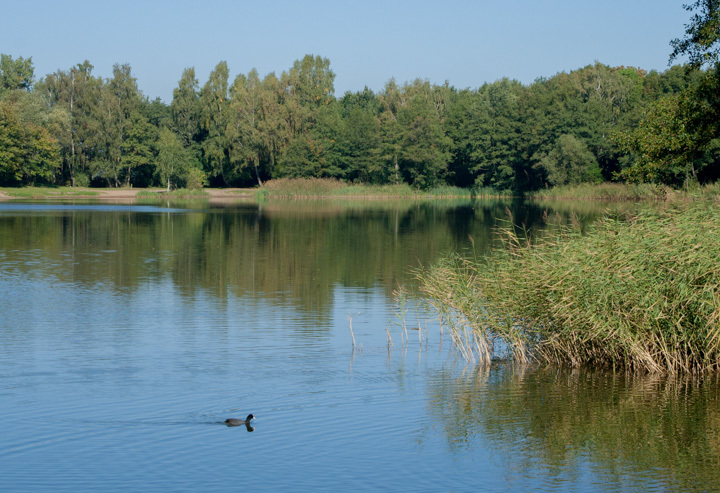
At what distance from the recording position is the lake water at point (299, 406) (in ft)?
31.0

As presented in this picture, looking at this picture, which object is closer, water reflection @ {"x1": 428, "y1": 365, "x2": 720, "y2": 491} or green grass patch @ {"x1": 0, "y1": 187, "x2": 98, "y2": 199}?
water reflection @ {"x1": 428, "y1": 365, "x2": 720, "y2": 491}

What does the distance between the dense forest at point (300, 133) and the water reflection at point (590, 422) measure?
77.2 metres

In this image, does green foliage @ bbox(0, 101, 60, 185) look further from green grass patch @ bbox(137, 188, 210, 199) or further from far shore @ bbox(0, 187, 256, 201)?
green grass patch @ bbox(137, 188, 210, 199)

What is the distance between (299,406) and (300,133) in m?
94.2

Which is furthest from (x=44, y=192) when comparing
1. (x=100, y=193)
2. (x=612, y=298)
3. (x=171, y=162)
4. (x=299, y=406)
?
(x=612, y=298)

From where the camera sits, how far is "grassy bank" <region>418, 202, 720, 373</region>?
13117 mm

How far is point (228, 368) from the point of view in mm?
14508

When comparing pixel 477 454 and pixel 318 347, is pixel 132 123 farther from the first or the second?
pixel 477 454

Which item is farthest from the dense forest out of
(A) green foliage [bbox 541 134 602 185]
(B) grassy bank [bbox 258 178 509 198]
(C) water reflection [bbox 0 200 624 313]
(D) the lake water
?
(D) the lake water

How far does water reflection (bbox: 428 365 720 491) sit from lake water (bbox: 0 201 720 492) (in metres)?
0.03

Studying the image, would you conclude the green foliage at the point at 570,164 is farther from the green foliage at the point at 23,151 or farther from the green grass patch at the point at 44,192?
the green foliage at the point at 23,151

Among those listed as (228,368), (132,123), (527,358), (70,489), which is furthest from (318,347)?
(132,123)

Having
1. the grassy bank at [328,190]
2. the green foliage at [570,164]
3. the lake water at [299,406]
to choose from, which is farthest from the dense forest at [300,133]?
the lake water at [299,406]

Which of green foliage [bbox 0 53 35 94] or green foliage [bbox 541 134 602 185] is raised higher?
green foliage [bbox 0 53 35 94]
